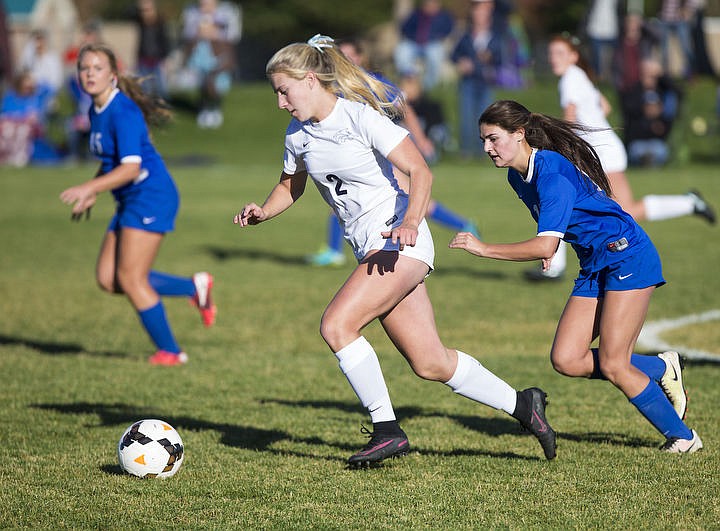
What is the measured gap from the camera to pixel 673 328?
820 cm

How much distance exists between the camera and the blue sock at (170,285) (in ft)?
25.9

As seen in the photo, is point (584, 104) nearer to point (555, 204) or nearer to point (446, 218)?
point (446, 218)

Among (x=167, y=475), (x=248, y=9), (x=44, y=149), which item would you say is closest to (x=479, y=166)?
(x=44, y=149)

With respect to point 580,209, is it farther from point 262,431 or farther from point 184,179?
point 184,179

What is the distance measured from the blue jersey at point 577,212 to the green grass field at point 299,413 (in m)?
1.02

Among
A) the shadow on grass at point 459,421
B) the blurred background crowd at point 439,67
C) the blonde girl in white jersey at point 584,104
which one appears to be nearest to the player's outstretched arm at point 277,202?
the shadow on grass at point 459,421

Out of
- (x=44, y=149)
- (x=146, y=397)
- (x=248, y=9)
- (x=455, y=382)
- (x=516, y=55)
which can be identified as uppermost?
(x=455, y=382)

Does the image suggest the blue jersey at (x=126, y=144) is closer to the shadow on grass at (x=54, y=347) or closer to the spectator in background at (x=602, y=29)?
the shadow on grass at (x=54, y=347)

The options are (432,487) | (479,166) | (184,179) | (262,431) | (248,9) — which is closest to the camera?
(432,487)

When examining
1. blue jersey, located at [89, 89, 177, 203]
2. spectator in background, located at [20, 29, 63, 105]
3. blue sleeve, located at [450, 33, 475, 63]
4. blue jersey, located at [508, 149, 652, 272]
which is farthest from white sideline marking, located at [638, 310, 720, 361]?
spectator in background, located at [20, 29, 63, 105]

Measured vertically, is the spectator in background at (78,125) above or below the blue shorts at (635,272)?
below

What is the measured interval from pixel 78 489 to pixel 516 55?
1841 centimetres

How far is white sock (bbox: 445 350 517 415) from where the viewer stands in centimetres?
497

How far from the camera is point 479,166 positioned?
22484mm
